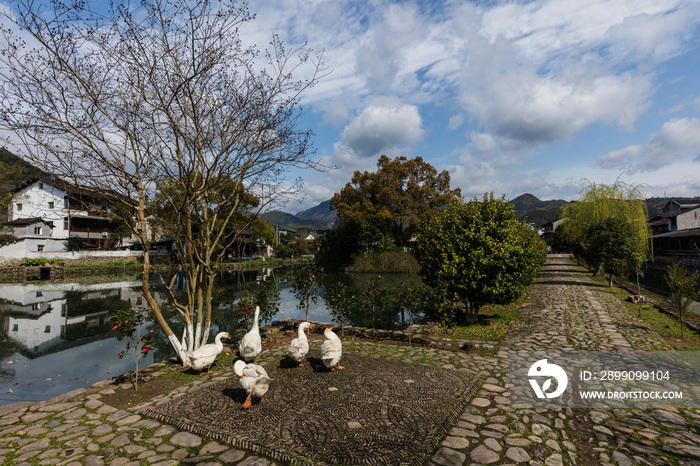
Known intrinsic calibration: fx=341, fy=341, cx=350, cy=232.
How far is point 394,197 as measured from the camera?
37.1m

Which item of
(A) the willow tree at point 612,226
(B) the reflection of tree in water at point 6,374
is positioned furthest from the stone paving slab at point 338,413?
(A) the willow tree at point 612,226

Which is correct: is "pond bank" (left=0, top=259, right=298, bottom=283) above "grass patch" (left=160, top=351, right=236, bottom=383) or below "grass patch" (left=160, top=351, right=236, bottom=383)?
above

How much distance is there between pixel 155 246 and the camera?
52.7m

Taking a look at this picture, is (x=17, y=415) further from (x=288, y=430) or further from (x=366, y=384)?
(x=366, y=384)

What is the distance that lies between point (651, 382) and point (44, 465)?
9.50 m

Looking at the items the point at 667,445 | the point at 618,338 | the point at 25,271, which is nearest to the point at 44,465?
the point at 667,445

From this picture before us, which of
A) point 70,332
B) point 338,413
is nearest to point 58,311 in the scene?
point 70,332

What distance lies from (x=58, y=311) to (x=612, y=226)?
31676 mm

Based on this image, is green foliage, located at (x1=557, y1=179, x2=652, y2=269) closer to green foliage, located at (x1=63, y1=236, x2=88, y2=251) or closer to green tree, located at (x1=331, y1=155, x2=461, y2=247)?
green tree, located at (x1=331, y1=155, x2=461, y2=247)

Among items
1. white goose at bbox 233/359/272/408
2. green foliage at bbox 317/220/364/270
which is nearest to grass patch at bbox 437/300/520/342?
white goose at bbox 233/359/272/408

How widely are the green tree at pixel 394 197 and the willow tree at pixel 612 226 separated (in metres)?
13.2

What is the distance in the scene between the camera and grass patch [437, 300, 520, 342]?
10523mm

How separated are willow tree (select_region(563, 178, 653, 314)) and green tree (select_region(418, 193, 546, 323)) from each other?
8889 mm

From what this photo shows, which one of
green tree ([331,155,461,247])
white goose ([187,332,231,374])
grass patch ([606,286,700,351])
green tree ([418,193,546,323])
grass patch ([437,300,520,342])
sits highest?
green tree ([331,155,461,247])
